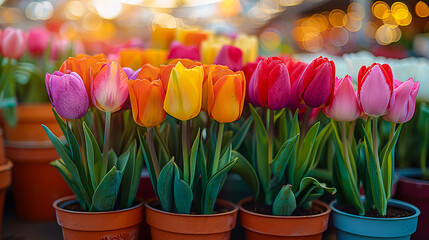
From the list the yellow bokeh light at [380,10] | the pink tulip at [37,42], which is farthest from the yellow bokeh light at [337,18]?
the pink tulip at [37,42]

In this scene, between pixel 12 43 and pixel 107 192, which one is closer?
pixel 107 192

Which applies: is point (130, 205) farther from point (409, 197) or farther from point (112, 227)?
point (409, 197)

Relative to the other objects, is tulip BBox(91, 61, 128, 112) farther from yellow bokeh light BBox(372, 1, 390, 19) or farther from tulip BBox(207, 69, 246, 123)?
yellow bokeh light BBox(372, 1, 390, 19)

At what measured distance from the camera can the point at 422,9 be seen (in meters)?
7.12

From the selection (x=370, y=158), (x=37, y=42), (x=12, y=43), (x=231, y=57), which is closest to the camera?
(x=370, y=158)

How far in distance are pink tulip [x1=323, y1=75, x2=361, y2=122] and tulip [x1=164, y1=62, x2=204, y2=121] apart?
0.82 ft

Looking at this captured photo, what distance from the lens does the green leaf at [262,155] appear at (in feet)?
2.68

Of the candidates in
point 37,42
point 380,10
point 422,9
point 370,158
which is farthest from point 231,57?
point 380,10

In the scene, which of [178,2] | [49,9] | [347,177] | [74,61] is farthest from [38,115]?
[49,9]

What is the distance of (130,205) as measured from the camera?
2.70ft

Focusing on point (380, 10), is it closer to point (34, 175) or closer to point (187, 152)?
point (34, 175)

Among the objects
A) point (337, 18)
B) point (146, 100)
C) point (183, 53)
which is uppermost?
point (337, 18)

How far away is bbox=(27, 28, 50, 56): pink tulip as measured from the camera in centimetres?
128

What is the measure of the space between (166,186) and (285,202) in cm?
22
